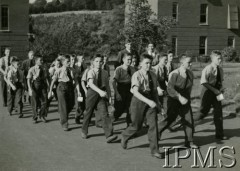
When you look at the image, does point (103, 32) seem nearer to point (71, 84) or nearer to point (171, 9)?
point (171, 9)

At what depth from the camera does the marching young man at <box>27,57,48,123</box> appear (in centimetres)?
1294

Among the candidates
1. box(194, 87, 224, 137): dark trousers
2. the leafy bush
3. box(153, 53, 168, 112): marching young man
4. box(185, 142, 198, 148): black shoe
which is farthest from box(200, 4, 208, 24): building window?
box(185, 142, 198, 148): black shoe

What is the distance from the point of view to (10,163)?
8.21m

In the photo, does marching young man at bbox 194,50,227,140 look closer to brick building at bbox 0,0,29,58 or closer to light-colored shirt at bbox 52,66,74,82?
light-colored shirt at bbox 52,66,74,82

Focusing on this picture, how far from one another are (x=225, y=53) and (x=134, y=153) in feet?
115

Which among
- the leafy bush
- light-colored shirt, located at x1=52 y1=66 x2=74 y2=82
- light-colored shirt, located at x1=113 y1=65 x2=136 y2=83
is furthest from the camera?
the leafy bush

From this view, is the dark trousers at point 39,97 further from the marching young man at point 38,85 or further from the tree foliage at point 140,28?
the tree foliage at point 140,28

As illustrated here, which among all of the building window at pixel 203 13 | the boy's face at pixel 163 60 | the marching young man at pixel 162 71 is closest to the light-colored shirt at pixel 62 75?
the marching young man at pixel 162 71

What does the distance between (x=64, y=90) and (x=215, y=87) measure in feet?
12.2

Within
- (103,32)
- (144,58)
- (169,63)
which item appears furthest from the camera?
(103,32)

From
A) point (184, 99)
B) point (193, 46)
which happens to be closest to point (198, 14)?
point (193, 46)

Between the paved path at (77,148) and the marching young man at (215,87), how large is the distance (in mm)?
381

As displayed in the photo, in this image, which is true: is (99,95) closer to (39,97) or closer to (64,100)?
(64,100)

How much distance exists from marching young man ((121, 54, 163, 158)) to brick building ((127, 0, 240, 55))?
1254 inches
